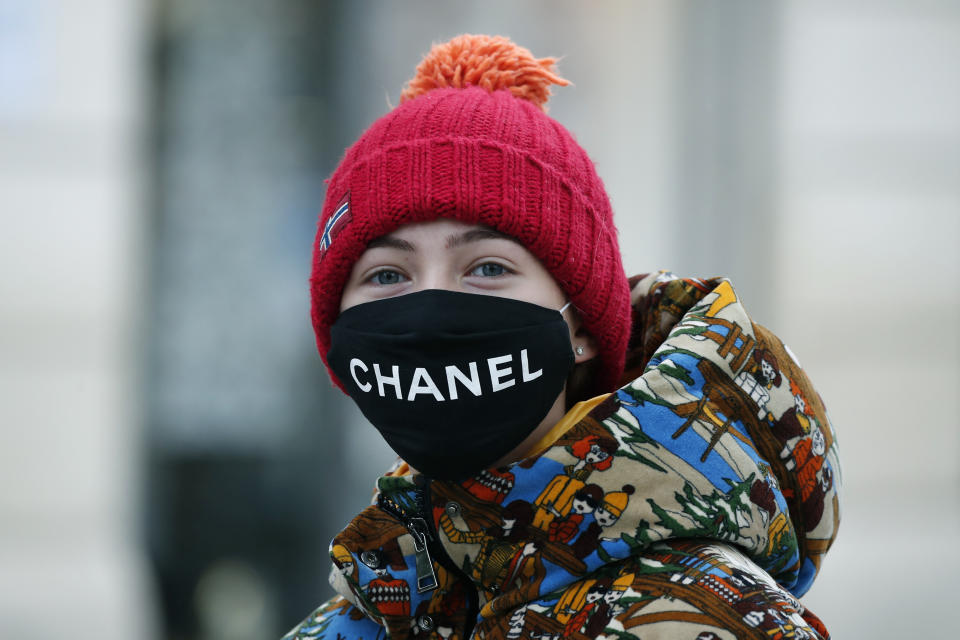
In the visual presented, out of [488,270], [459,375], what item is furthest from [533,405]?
[488,270]

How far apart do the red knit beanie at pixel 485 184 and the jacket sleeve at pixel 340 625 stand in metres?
0.54

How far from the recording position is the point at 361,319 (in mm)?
1781

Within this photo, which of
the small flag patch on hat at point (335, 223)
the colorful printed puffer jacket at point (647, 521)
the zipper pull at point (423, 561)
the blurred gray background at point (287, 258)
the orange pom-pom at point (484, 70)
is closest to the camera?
the colorful printed puffer jacket at point (647, 521)

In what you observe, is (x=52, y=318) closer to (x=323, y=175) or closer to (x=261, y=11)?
(x=323, y=175)

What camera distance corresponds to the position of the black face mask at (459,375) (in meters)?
1.66

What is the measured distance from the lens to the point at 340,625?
6.08 feet

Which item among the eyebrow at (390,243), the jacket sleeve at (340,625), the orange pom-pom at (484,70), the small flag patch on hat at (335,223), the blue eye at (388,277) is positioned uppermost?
the orange pom-pom at (484,70)

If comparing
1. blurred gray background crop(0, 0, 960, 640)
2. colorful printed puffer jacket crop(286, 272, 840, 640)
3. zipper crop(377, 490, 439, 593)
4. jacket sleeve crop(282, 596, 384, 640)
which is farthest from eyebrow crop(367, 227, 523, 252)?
blurred gray background crop(0, 0, 960, 640)

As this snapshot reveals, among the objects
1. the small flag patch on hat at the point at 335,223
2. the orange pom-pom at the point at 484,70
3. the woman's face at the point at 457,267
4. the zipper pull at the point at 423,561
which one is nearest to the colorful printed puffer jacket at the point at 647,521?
the zipper pull at the point at 423,561

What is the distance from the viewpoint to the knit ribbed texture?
174cm

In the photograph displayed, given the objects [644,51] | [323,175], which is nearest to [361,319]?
[323,175]

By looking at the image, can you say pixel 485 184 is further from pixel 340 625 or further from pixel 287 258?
pixel 287 258

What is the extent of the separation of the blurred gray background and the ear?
293 cm

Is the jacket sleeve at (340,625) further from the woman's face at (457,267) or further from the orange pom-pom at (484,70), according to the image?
the orange pom-pom at (484,70)
